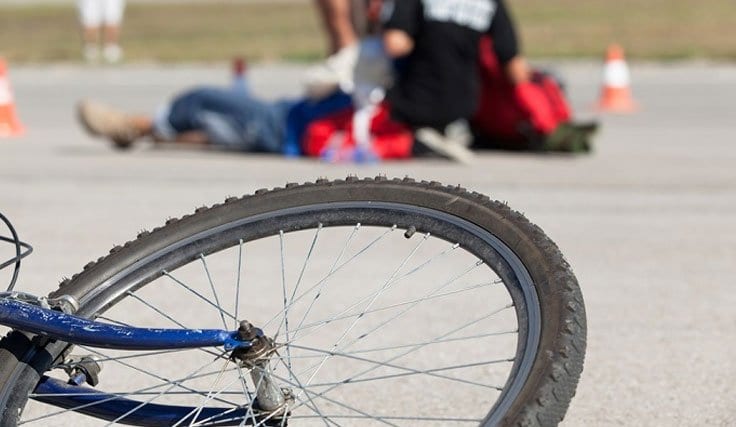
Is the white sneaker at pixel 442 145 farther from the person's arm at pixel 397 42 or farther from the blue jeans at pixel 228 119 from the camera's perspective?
the blue jeans at pixel 228 119

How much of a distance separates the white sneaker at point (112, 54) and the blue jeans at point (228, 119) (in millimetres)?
11802

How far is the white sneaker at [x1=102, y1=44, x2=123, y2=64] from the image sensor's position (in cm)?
2284

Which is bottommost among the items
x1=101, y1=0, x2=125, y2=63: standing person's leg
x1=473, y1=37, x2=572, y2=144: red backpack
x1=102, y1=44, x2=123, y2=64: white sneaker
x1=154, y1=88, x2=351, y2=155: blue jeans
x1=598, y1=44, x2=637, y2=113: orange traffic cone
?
x1=473, y1=37, x2=572, y2=144: red backpack

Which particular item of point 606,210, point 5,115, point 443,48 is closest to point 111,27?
point 5,115

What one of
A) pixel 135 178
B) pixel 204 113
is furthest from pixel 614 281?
pixel 204 113

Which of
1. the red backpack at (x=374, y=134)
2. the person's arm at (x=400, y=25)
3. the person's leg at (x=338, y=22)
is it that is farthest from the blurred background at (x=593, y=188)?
the person's leg at (x=338, y=22)

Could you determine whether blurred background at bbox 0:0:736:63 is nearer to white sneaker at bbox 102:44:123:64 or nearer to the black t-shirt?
white sneaker at bbox 102:44:123:64

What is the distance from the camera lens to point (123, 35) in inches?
1140

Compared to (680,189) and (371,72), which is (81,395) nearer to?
(680,189)

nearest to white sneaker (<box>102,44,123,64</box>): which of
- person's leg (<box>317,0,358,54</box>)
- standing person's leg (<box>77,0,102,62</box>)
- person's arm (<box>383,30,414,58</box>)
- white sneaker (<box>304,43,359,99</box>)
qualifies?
standing person's leg (<box>77,0,102,62</box>)

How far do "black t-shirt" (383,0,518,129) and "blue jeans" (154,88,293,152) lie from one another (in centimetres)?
91

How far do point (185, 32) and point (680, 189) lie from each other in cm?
2107

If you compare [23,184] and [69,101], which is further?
[69,101]

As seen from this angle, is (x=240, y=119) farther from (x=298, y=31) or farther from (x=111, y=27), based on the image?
(x=298, y=31)
